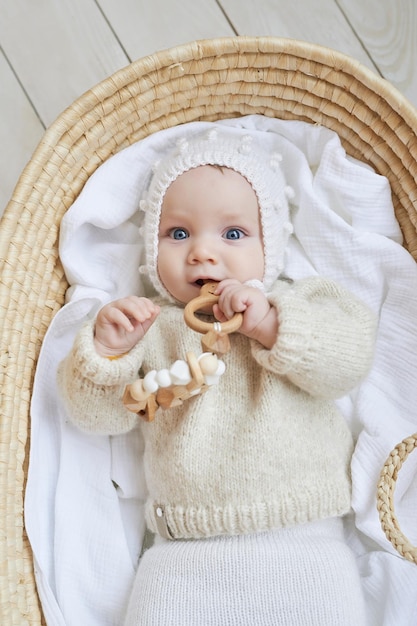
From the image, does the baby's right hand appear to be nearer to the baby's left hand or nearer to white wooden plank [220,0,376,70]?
the baby's left hand

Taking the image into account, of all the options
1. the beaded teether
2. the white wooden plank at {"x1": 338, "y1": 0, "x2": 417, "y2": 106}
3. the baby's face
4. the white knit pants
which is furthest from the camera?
the white wooden plank at {"x1": 338, "y1": 0, "x2": 417, "y2": 106}

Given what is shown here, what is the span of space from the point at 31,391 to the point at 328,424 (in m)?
0.51

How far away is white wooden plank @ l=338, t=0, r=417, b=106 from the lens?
1520 mm

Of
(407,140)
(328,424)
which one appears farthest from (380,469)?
(407,140)

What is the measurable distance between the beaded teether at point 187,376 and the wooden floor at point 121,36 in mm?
775

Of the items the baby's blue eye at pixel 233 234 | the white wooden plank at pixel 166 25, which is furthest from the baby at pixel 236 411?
the white wooden plank at pixel 166 25

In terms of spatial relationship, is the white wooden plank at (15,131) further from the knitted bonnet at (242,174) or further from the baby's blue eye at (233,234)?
the baby's blue eye at (233,234)

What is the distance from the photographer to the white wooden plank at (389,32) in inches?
59.8

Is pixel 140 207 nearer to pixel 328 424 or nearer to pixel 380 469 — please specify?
pixel 328 424

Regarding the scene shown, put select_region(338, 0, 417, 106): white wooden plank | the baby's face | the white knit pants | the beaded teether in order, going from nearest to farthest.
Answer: the beaded teether
the white knit pants
the baby's face
select_region(338, 0, 417, 106): white wooden plank

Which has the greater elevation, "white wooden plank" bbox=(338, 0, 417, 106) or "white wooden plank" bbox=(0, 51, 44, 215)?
"white wooden plank" bbox=(338, 0, 417, 106)

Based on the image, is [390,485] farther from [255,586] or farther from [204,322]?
[204,322]

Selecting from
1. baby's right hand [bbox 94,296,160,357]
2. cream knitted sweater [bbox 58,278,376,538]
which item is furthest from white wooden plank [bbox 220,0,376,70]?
baby's right hand [bbox 94,296,160,357]

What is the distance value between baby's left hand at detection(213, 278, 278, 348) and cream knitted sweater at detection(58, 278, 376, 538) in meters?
0.02
